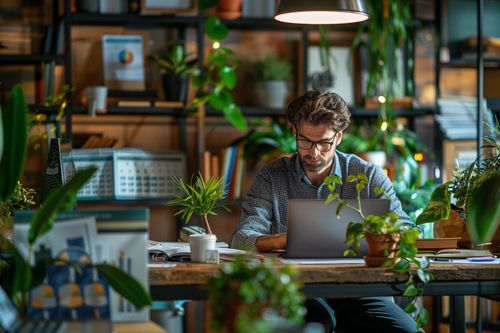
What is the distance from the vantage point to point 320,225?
2.96 m

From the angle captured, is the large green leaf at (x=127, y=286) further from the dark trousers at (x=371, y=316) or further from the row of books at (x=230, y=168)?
the row of books at (x=230, y=168)

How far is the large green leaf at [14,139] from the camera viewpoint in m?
2.38

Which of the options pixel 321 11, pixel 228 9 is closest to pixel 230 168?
pixel 228 9

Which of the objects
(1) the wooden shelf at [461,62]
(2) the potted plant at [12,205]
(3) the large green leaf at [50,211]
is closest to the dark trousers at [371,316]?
(2) the potted plant at [12,205]

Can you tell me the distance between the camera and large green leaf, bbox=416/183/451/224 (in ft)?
10.9

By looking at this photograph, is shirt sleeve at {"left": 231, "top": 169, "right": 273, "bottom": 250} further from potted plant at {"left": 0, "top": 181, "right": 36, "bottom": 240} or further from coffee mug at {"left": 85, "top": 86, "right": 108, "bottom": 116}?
coffee mug at {"left": 85, "top": 86, "right": 108, "bottom": 116}

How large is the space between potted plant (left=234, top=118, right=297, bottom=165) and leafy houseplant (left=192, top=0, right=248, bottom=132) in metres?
0.11

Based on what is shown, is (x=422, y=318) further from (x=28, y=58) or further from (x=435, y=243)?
(x=28, y=58)

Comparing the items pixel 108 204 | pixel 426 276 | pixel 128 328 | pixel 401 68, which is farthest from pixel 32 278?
pixel 401 68

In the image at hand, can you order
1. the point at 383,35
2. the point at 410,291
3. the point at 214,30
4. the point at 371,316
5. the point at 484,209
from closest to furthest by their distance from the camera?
the point at 410,291 → the point at 484,209 → the point at 371,316 → the point at 214,30 → the point at 383,35

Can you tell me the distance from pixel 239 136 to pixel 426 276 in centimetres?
308

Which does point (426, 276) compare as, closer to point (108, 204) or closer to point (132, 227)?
point (132, 227)

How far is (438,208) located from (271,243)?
1.99 feet

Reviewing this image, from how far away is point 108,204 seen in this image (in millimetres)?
5250
